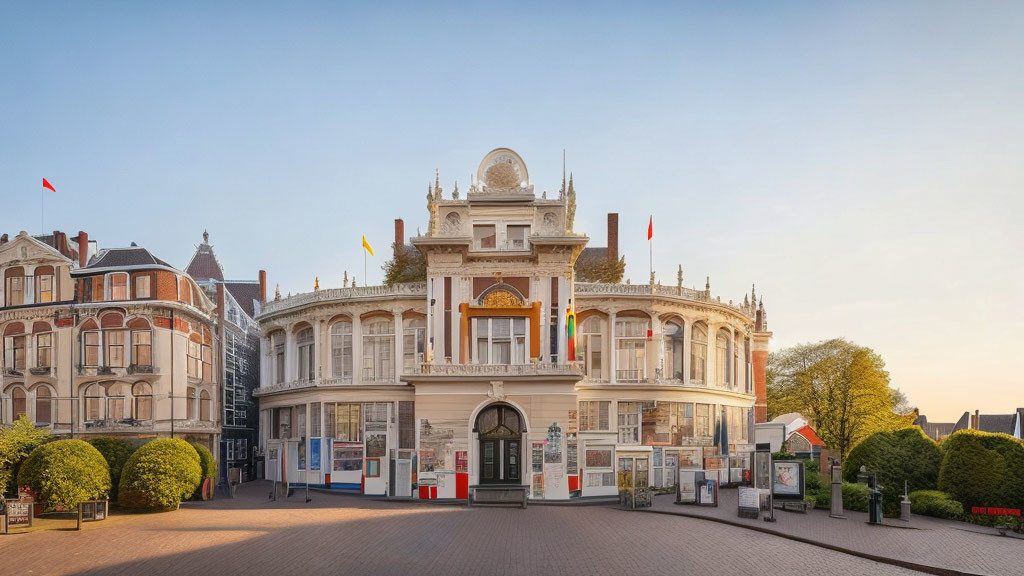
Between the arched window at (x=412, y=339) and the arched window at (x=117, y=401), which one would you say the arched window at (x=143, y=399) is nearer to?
the arched window at (x=117, y=401)

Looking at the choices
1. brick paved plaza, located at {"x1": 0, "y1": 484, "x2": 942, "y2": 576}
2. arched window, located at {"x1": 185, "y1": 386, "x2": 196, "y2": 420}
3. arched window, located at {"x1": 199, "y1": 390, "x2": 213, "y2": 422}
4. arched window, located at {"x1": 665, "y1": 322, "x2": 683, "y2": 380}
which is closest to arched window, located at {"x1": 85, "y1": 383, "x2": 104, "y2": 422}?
arched window, located at {"x1": 185, "y1": 386, "x2": 196, "y2": 420}

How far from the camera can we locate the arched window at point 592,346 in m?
45.6

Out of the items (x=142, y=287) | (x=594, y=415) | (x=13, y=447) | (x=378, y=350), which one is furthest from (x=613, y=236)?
(x=13, y=447)

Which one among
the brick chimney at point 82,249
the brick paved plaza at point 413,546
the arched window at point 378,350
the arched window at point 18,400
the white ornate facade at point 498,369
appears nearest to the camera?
the brick paved plaza at point 413,546

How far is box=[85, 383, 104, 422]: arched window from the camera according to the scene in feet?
148

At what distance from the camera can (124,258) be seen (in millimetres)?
47219

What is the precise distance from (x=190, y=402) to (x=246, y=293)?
19479 mm

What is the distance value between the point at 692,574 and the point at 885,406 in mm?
53533

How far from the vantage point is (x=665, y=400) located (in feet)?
148

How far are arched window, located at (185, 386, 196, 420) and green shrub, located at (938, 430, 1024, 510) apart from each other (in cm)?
3900

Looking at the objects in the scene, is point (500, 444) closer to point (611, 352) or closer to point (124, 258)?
point (611, 352)

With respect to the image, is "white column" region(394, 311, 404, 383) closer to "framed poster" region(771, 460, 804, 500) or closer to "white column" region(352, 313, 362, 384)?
"white column" region(352, 313, 362, 384)

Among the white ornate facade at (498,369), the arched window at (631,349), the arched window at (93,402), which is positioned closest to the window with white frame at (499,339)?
the white ornate facade at (498,369)

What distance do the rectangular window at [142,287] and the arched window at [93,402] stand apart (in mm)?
5586
